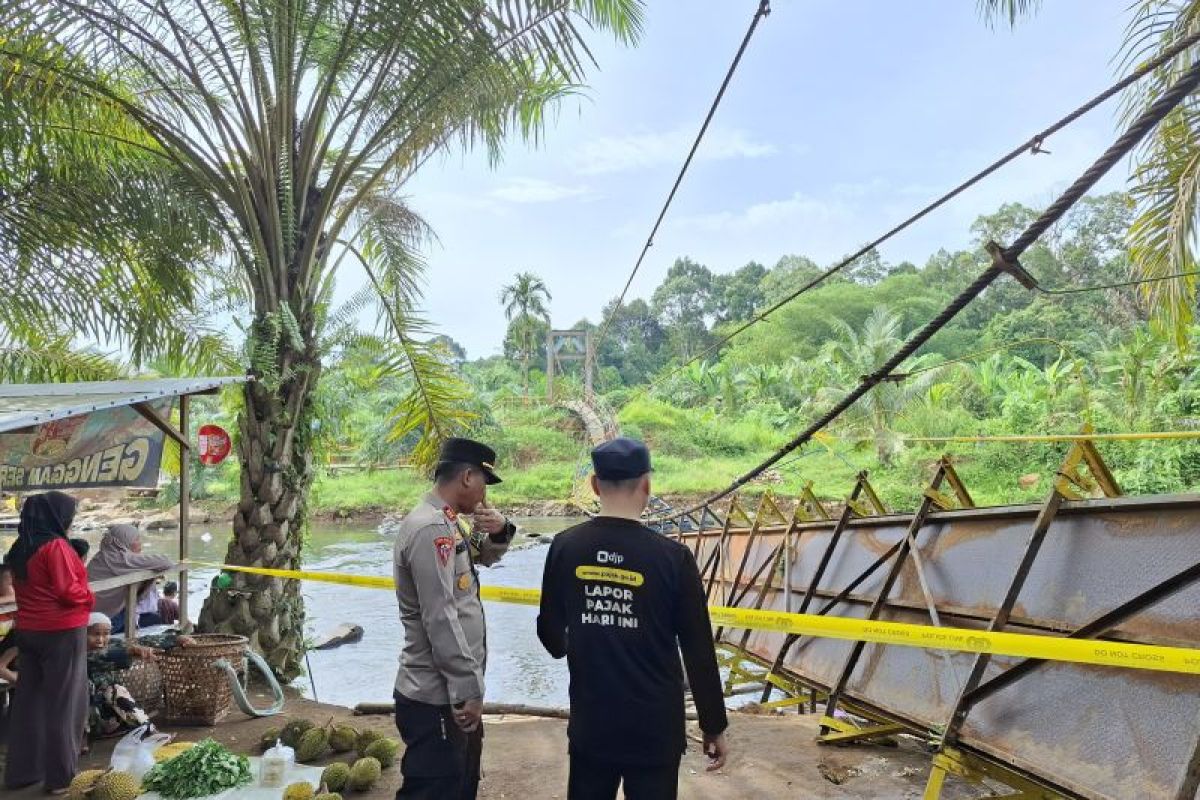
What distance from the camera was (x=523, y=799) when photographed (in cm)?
438

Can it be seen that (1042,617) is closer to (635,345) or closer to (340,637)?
(340,637)

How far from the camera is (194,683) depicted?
5867 millimetres

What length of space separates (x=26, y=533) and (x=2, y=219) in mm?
4144

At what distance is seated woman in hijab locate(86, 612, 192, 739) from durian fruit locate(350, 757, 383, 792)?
1863 mm

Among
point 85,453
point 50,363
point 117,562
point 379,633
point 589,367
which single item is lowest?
point 379,633

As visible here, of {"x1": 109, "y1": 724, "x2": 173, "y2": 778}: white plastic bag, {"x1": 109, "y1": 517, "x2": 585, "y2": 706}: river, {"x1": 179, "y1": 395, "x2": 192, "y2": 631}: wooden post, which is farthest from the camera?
{"x1": 109, "y1": 517, "x2": 585, "y2": 706}: river

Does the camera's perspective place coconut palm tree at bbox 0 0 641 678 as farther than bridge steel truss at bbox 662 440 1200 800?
Yes

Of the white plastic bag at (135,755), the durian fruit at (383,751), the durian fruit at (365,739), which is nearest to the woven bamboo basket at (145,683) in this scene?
the white plastic bag at (135,755)

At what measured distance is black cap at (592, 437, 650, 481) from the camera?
2562 mm

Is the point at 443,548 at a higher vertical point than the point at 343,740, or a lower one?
higher

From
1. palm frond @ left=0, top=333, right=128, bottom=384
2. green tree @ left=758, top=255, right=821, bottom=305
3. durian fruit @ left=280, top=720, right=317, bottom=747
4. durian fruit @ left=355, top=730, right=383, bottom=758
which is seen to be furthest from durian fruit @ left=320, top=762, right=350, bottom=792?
green tree @ left=758, top=255, right=821, bottom=305

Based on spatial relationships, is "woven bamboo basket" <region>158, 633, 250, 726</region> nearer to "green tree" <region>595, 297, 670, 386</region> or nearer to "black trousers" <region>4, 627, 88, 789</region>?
"black trousers" <region>4, 627, 88, 789</region>

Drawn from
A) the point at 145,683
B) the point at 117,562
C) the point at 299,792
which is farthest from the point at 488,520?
the point at 117,562

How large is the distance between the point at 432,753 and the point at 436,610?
20.3 inches
